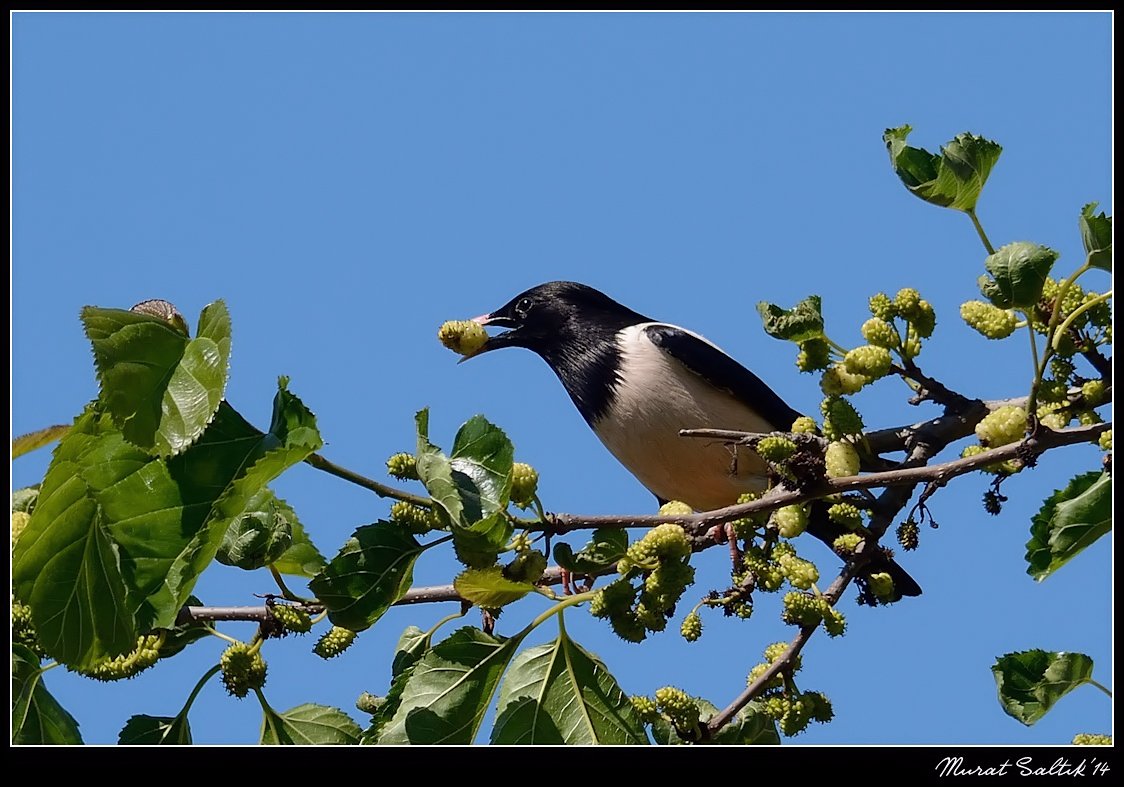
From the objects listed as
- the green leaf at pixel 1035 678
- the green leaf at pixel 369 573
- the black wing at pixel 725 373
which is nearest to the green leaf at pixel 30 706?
the green leaf at pixel 369 573

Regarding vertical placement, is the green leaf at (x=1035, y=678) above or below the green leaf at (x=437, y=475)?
below

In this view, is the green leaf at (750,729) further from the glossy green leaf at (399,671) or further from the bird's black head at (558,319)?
the bird's black head at (558,319)

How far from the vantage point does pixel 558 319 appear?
6.29m

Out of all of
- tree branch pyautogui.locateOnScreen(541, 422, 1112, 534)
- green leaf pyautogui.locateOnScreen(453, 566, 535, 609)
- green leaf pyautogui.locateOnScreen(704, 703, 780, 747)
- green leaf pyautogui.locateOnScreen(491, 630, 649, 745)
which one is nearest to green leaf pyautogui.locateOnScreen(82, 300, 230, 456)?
green leaf pyautogui.locateOnScreen(453, 566, 535, 609)

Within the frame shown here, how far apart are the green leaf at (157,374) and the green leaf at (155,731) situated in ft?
3.11

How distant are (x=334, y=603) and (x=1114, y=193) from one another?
205 centimetres

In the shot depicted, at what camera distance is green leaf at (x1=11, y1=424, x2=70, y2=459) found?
285cm

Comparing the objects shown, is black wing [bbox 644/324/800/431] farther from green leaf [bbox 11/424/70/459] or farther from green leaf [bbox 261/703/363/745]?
green leaf [bbox 11/424/70/459]

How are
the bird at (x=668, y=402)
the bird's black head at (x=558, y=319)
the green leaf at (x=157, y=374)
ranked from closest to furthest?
the green leaf at (x=157, y=374), the bird at (x=668, y=402), the bird's black head at (x=558, y=319)

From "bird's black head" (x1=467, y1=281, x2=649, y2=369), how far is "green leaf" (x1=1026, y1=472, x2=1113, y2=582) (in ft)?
11.9

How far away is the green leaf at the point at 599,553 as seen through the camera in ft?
8.46

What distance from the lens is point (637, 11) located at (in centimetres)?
357
